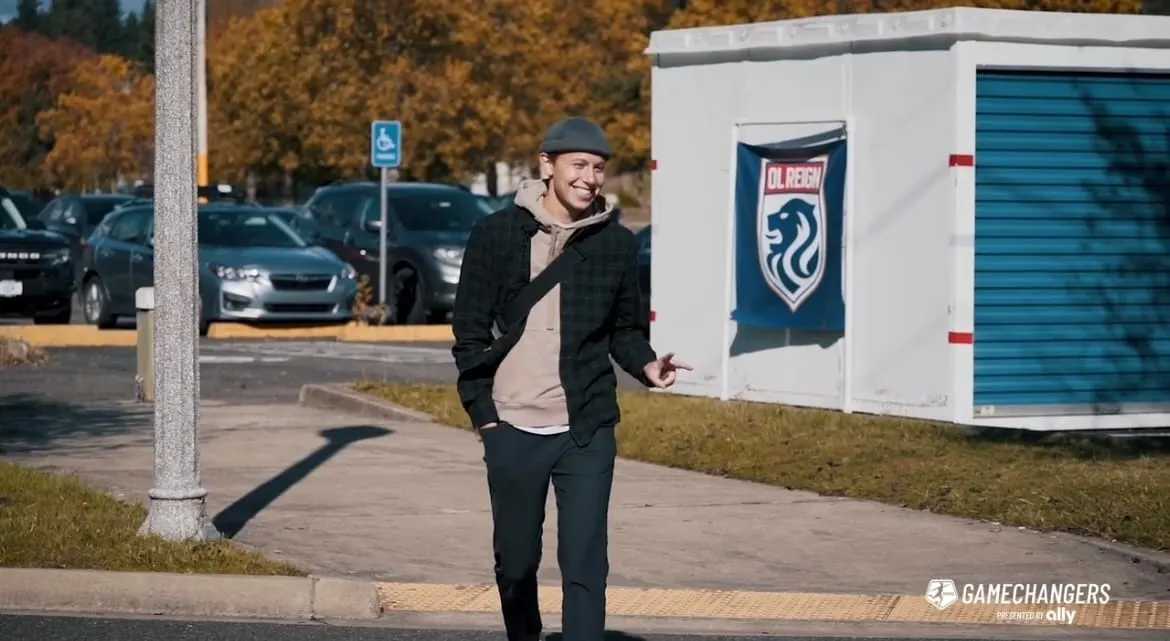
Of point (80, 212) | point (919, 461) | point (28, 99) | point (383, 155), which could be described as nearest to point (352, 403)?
point (919, 461)

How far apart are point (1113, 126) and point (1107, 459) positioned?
319 centimetres

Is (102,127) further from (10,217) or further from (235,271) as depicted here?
(235,271)

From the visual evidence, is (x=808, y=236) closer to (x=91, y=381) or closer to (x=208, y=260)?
(x=91, y=381)

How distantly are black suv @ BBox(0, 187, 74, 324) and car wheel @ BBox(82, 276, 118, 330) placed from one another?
0.23 meters

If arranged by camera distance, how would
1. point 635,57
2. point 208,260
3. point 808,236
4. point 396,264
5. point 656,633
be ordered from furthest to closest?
1. point 635,57
2. point 396,264
3. point 208,260
4. point 808,236
5. point 656,633

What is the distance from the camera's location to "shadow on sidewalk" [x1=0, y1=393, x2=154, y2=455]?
13.5m

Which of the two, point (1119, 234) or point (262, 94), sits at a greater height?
point (262, 94)

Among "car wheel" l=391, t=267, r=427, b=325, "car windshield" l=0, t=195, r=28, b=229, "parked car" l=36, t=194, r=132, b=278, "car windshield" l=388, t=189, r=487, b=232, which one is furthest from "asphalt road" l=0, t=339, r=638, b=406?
"parked car" l=36, t=194, r=132, b=278

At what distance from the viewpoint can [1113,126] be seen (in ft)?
47.2

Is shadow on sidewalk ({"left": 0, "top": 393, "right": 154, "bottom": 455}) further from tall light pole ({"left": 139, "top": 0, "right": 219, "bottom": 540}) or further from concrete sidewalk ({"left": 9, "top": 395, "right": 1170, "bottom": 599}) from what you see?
tall light pole ({"left": 139, "top": 0, "right": 219, "bottom": 540})

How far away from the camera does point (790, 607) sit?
337 inches

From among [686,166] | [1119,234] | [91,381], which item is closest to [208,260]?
[91,381]

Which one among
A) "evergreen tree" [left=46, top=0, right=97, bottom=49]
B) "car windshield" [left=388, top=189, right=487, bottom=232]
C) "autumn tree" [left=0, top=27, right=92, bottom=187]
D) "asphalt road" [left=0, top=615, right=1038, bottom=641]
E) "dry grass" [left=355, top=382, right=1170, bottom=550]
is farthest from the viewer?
"evergreen tree" [left=46, top=0, right=97, bottom=49]

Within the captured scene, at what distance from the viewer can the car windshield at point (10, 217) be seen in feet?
82.9
